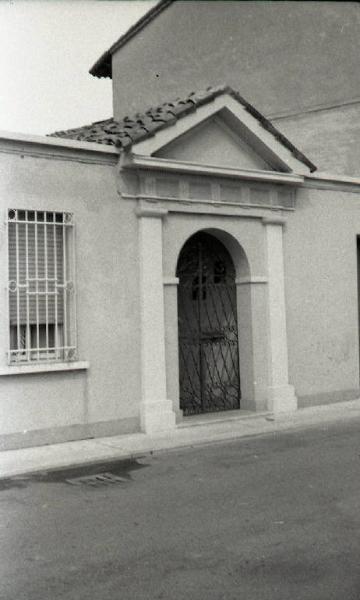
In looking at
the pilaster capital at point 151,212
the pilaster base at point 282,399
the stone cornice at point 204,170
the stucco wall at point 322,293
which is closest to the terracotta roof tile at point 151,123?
the stone cornice at point 204,170

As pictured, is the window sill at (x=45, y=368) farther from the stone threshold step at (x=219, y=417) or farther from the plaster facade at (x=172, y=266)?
the stone threshold step at (x=219, y=417)

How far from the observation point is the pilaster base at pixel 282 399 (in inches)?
423

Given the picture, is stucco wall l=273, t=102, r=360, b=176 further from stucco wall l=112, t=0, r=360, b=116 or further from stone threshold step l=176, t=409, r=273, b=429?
stone threshold step l=176, t=409, r=273, b=429

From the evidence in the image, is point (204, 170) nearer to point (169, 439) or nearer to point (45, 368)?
point (45, 368)

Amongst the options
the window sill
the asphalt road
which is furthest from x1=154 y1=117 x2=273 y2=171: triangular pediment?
the asphalt road

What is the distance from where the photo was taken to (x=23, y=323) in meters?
8.57

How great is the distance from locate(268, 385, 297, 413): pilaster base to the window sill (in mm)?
3346

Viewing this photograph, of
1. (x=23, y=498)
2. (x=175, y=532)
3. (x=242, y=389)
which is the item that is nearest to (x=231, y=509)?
(x=175, y=532)

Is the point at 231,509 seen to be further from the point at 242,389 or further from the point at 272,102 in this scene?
the point at 272,102

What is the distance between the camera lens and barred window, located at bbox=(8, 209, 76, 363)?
8.51m

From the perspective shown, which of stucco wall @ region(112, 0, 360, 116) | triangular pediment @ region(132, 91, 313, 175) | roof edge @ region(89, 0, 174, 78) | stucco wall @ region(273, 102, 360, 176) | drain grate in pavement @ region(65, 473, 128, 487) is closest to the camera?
drain grate in pavement @ region(65, 473, 128, 487)

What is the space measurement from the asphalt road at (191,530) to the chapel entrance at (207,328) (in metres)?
3.02

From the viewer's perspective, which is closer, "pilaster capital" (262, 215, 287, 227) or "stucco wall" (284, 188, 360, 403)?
"pilaster capital" (262, 215, 287, 227)

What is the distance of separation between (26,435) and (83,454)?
35.7 inches
